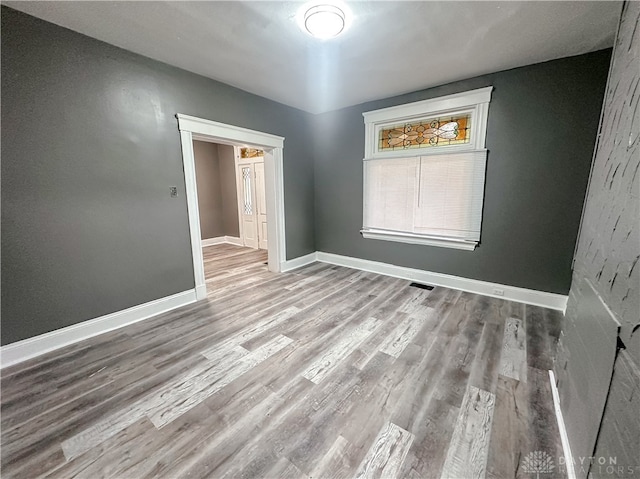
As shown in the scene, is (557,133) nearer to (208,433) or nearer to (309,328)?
(309,328)

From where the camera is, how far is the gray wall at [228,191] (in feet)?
20.3

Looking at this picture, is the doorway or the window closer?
the window

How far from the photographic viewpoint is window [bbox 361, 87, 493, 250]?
3.12 meters

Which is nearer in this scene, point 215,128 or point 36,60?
point 36,60

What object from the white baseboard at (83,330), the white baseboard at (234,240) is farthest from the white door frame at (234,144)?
the white baseboard at (234,240)

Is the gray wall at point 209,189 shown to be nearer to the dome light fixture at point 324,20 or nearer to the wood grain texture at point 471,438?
the dome light fixture at point 324,20

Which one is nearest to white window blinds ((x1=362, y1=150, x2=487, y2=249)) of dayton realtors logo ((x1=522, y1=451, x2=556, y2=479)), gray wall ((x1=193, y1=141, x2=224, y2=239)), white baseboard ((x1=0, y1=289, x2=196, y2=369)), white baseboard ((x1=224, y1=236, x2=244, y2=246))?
dayton realtors logo ((x1=522, y1=451, x2=556, y2=479))

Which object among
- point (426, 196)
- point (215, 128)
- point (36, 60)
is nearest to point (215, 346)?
point (215, 128)

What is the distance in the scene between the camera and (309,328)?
8.20ft

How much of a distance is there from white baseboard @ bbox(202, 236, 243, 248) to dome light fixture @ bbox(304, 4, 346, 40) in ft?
16.9

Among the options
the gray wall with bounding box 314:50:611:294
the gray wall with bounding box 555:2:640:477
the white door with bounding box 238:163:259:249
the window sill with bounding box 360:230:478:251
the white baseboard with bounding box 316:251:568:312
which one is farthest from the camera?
the white door with bounding box 238:163:259:249

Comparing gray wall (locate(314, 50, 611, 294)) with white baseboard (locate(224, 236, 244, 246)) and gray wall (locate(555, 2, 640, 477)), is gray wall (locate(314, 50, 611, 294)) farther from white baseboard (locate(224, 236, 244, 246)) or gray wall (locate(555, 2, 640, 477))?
white baseboard (locate(224, 236, 244, 246))

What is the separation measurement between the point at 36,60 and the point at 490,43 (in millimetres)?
3860

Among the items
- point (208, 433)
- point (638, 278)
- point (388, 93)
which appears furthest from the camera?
point (388, 93)
